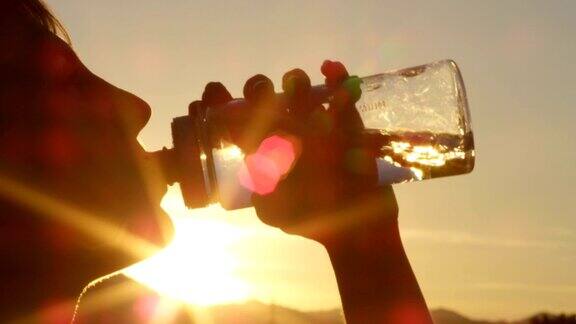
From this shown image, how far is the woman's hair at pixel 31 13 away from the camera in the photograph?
239 centimetres

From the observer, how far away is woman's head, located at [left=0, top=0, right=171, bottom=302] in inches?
87.1

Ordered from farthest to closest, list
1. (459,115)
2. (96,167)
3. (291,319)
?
(291,319), (459,115), (96,167)

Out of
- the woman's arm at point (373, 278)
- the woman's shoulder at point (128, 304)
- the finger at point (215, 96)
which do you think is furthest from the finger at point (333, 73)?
the woman's shoulder at point (128, 304)

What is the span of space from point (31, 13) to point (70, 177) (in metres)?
0.61

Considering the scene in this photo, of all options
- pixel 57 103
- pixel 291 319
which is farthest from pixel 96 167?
pixel 291 319

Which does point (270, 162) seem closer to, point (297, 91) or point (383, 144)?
point (297, 91)

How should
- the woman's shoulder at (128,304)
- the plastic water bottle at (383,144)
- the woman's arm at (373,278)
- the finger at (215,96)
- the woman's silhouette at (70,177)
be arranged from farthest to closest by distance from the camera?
the woman's shoulder at (128,304) < the woman's arm at (373,278) < the finger at (215,96) < the plastic water bottle at (383,144) < the woman's silhouette at (70,177)

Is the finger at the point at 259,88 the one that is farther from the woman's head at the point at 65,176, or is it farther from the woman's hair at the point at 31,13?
the woman's hair at the point at 31,13

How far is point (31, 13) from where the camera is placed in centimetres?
252

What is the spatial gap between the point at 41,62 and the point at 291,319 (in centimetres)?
9923

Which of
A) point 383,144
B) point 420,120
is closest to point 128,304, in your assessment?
point 420,120

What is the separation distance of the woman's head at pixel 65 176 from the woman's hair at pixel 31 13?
121 mm

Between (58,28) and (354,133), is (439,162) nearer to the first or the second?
(354,133)

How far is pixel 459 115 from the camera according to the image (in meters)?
2.81
